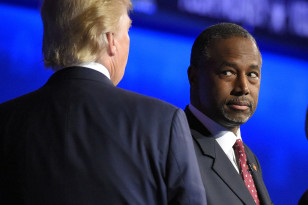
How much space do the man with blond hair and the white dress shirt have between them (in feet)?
1.97

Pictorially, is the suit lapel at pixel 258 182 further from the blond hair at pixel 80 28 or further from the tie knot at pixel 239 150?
the blond hair at pixel 80 28

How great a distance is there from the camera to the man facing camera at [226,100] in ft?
5.41

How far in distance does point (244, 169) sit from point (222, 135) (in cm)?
14

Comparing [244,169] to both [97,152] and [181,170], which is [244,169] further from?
[97,152]

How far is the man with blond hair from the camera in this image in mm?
1041

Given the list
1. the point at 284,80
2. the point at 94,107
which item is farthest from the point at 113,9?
the point at 284,80

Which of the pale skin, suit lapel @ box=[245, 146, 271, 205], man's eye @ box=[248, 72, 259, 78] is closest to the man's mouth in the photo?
man's eye @ box=[248, 72, 259, 78]

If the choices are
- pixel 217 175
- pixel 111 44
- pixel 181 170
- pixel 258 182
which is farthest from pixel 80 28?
pixel 258 182

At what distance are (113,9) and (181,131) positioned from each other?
1.12ft

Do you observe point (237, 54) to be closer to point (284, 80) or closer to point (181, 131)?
point (181, 131)

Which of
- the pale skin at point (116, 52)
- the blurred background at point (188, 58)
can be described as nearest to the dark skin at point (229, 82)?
the pale skin at point (116, 52)

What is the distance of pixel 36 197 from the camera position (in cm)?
105

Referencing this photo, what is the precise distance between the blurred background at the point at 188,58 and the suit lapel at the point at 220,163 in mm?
1331

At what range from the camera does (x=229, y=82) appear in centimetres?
170
